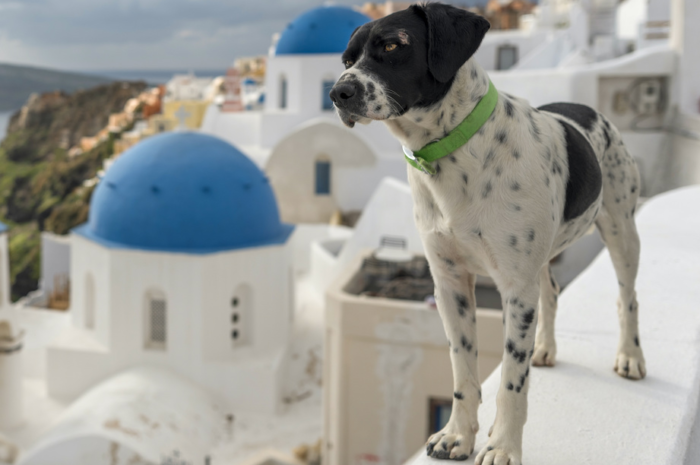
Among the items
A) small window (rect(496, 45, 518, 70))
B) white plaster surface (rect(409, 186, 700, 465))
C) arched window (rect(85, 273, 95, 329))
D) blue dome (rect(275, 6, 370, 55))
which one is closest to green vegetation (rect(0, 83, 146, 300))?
blue dome (rect(275, 6, 370, 55))

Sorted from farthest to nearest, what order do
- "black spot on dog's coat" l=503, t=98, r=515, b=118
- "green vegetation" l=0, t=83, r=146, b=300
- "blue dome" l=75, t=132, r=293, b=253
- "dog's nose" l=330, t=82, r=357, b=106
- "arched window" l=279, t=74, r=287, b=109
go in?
1. "green vegetation" l=0, t=83, r=146, b=300
2. "arched window" l=279, t=74, r=287, b=109
3. "blue dome" l=75, t=132, r=293, b=253
4. "black spot on dog's coat" l=503, t=98, r=515, b=118
5. "dog's nose" l=330, t=82, r=357, b=106

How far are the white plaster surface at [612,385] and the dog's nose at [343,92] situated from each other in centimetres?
138

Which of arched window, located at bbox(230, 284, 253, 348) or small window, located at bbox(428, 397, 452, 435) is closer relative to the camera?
small window, located at bbox(428, 397, 452, 435)

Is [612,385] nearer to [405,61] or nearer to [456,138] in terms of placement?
[456,138]

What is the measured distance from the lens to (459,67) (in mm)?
2188

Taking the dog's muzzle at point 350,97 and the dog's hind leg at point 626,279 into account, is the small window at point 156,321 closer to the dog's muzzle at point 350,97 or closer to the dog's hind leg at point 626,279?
the dog's hind leg at point 626,279

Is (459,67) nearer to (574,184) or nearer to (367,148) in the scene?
(574,184)

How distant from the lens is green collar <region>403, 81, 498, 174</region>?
89.6 inches

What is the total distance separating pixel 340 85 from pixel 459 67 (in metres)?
0.39

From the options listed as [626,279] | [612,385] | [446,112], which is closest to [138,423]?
[612,385]

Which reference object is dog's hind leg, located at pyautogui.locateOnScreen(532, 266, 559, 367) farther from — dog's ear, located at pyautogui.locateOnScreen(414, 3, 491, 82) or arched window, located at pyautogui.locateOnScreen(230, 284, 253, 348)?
arched window, located at pyautogui.locateOnScreen(230, 284, 253, 348)

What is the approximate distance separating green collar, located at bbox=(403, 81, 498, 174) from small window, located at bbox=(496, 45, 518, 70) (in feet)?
104

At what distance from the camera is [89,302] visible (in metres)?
14.7

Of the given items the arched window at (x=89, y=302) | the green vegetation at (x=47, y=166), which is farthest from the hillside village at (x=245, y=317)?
the green vegetation at (x=47, y=166)
